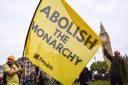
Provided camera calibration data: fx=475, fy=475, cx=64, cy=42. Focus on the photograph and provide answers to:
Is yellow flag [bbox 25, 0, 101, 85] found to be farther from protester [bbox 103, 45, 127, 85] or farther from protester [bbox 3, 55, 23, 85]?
protester [bbox 103, 45, 127, 85]

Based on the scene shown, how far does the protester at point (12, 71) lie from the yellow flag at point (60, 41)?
3.37ft

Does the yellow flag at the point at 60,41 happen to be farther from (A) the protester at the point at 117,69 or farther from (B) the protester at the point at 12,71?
(A) the protester at the point at 117,69

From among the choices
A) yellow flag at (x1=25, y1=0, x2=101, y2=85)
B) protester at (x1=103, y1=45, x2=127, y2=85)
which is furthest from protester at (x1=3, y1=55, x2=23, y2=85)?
protester at (x1=103, y1=45, x2=127, y2=85)

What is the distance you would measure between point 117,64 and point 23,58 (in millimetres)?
5475

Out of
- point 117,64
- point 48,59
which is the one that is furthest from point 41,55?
point 117,64

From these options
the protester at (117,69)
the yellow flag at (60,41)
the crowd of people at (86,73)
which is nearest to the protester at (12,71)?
the crowd of people at (86,73)

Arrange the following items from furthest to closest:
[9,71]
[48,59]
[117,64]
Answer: [117,64] < [9,71] < [48,59]

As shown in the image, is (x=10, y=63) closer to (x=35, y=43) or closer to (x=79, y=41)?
(x=35, y=43)

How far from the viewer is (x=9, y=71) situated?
13562mm

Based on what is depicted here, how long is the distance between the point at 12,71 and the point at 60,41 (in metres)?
1.90

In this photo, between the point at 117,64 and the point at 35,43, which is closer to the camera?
the point at 35,43

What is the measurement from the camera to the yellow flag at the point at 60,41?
12.3 metres

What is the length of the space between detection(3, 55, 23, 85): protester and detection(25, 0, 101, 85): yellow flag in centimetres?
103

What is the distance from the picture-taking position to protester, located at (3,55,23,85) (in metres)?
13.6
